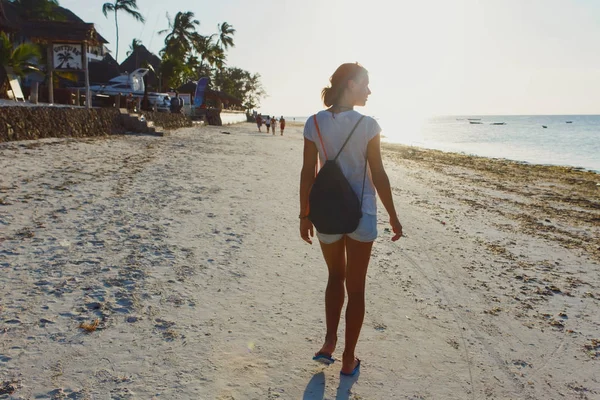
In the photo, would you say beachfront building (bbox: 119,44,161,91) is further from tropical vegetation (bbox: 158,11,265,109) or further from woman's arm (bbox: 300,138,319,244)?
woman's arm (bbox: 300,138,319,244)

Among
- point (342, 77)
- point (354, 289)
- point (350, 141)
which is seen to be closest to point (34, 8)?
point (342, 77)

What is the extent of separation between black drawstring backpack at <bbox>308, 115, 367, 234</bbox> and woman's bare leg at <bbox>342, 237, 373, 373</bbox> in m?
0.15

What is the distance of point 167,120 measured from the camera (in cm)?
2448

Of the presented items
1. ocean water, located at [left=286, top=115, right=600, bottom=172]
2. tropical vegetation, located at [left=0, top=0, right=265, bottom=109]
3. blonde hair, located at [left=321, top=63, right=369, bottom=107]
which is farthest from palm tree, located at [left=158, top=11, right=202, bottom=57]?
blonde hair, located at [left=321, top=63, right=369, bottom=107]

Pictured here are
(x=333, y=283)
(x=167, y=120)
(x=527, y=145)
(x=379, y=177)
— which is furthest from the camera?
(x=527, y=145)

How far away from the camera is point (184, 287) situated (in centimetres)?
413

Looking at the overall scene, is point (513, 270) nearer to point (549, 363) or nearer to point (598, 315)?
point (598, 315)

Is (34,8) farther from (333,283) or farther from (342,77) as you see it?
(333,283)

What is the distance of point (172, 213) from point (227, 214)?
0.83 m

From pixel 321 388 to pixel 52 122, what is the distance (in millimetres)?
13524

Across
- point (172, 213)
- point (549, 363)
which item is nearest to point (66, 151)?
point (172, 213)

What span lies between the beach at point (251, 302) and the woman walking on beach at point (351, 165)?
0.68 metres

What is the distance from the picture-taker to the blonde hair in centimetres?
270

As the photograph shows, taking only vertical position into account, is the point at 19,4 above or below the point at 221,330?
above
